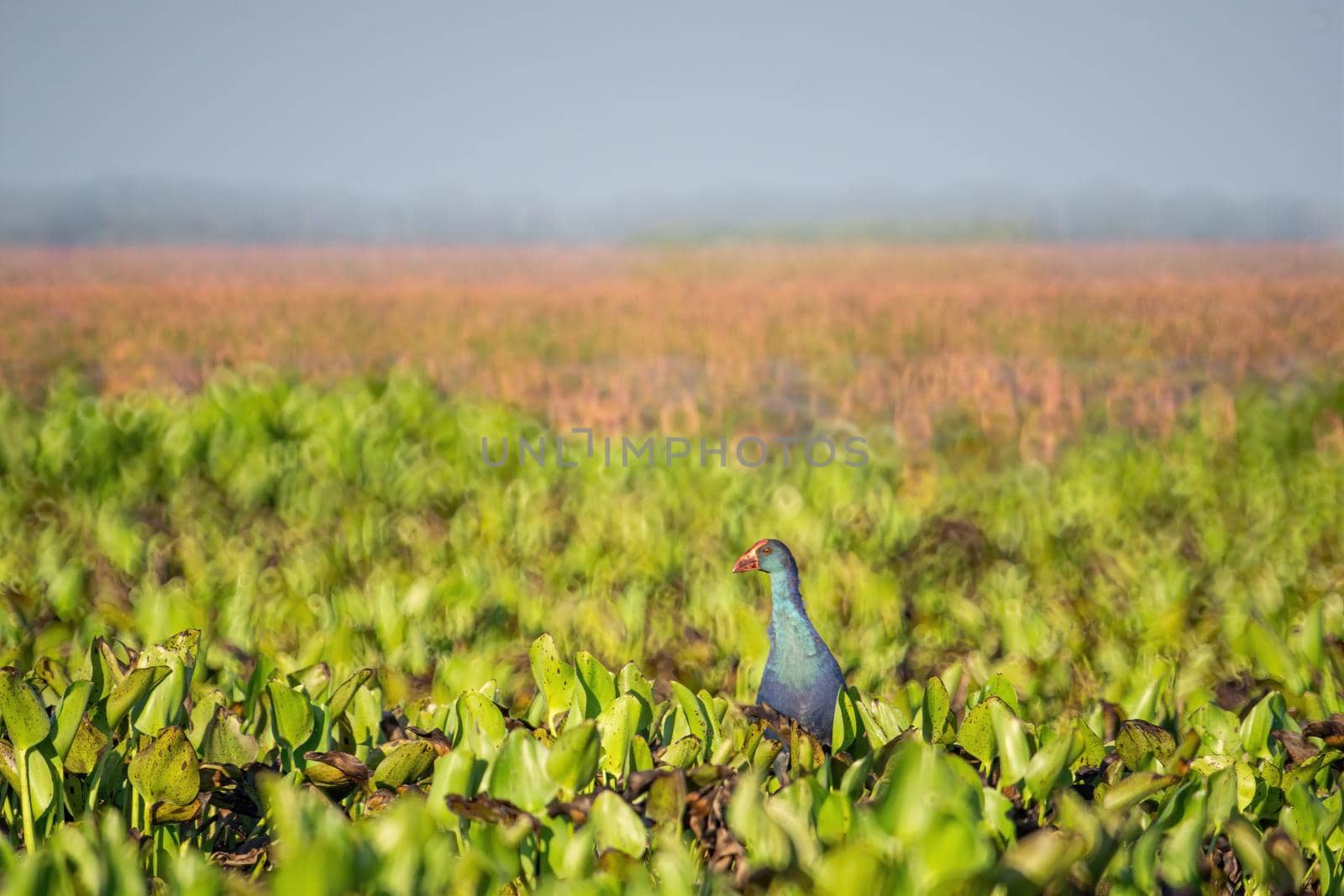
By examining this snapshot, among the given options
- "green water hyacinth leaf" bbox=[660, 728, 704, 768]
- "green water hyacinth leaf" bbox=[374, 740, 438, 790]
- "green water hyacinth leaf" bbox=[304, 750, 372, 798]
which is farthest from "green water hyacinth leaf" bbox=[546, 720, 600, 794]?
"green water hyacinth leaf" bbox=[304, 750, 372, 798]

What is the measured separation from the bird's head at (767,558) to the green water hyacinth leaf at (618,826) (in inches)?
46.0

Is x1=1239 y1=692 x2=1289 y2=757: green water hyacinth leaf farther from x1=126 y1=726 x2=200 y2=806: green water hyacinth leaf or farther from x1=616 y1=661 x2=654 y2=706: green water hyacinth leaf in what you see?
x1=126 y1=726 x2=200 y2=806: green water hyacinth leaf

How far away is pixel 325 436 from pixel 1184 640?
175 inches

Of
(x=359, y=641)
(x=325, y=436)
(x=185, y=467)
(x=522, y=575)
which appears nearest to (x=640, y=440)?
(x=325, y=436)

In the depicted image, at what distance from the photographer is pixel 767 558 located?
314cm

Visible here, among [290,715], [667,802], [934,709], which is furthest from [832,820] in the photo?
[290,715]

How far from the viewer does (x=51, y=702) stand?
2.70 metres

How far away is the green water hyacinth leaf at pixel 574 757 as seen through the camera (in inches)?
78.5

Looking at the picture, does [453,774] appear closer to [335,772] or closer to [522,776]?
[522,776]

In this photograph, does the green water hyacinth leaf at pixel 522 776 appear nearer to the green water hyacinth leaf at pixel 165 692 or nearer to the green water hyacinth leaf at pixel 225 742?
the green water hyacinth leaf at pixel 225 742

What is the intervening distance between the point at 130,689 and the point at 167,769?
0.16 m

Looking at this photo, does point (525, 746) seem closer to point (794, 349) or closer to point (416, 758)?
point (416, 758)

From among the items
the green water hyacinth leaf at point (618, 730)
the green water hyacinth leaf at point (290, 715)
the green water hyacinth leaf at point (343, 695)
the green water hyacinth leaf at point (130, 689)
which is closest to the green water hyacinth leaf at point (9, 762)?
the green water hyacinth leaf at point (130, 689)

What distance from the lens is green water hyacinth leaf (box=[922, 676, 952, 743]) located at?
253 cm
